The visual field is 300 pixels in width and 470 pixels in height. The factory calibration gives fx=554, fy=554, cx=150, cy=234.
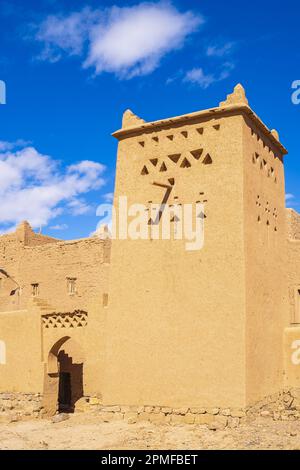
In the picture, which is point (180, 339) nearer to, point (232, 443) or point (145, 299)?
point (145, 299)

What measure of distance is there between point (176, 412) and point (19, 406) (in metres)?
4.99

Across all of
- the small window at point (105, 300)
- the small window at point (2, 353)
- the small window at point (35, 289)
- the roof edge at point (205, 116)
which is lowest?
the small window at point (2, 353)

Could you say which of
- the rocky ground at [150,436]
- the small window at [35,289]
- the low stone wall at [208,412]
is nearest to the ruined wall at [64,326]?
the low stone wall at [208,412]

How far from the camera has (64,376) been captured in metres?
18.4

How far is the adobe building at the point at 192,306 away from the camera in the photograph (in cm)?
1257

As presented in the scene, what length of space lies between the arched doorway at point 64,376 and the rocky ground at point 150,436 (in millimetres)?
1816

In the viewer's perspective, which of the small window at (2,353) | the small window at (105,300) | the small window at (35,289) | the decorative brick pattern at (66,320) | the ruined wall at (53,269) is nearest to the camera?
the small window at (105,300)

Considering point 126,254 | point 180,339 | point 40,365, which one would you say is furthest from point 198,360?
point 40,365

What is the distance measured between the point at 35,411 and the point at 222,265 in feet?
21.8

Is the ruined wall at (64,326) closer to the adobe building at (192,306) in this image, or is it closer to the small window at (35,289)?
the adobe building at (192,306)

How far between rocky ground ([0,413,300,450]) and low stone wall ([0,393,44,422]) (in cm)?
141

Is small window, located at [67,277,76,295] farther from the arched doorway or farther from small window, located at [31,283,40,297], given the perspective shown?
the arched doorway

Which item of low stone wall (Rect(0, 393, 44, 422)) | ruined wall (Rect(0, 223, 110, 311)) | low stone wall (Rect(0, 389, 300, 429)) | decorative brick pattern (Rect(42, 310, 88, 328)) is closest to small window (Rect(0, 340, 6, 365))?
low stone wall (Rect(0, 393, 44, 422))

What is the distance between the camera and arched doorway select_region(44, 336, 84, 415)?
15203 mm
